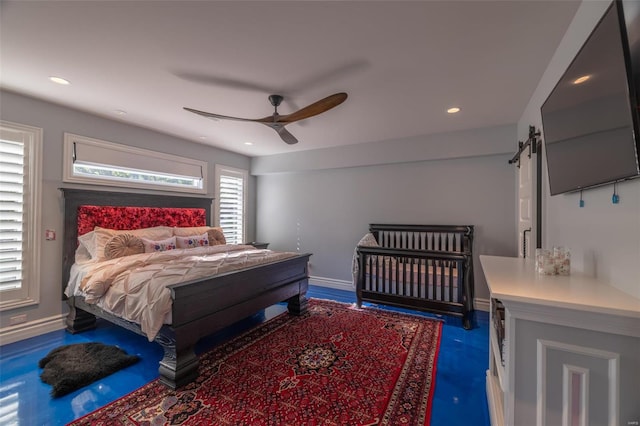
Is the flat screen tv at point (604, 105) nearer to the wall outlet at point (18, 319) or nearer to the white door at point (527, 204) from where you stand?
the white door at point (527, 204)

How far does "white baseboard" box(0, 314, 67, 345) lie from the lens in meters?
2.65

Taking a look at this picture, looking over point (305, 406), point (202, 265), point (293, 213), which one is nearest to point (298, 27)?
point (202, 265)

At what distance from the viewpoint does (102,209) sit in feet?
10.9

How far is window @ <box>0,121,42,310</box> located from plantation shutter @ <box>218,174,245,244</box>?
2500 mm

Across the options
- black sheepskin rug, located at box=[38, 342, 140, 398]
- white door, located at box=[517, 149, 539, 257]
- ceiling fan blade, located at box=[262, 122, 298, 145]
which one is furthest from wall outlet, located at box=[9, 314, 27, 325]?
white door, located at box=[517, 149, 539, 257]

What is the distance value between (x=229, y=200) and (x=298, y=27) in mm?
4025

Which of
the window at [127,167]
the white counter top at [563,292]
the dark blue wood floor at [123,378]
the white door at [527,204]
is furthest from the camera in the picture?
the window at [127,167]

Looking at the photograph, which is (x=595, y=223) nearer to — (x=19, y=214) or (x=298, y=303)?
(x=298, y=303)

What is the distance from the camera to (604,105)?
1.13 m

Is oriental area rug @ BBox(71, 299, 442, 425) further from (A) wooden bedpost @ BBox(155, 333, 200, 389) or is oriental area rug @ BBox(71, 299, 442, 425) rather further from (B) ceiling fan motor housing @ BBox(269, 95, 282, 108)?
(B) ceiling fan motor housing @ BBox(269, 95, 282, 108)

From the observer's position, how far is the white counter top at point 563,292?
92 cm

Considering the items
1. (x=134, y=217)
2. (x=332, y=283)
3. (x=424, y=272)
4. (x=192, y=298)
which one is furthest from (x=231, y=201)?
(x=424, y=272)

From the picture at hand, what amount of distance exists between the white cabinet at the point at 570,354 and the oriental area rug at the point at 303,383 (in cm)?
86

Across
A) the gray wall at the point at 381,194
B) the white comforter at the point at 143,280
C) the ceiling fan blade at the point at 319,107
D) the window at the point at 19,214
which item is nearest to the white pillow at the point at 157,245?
the white comforter at the point at 143,280
